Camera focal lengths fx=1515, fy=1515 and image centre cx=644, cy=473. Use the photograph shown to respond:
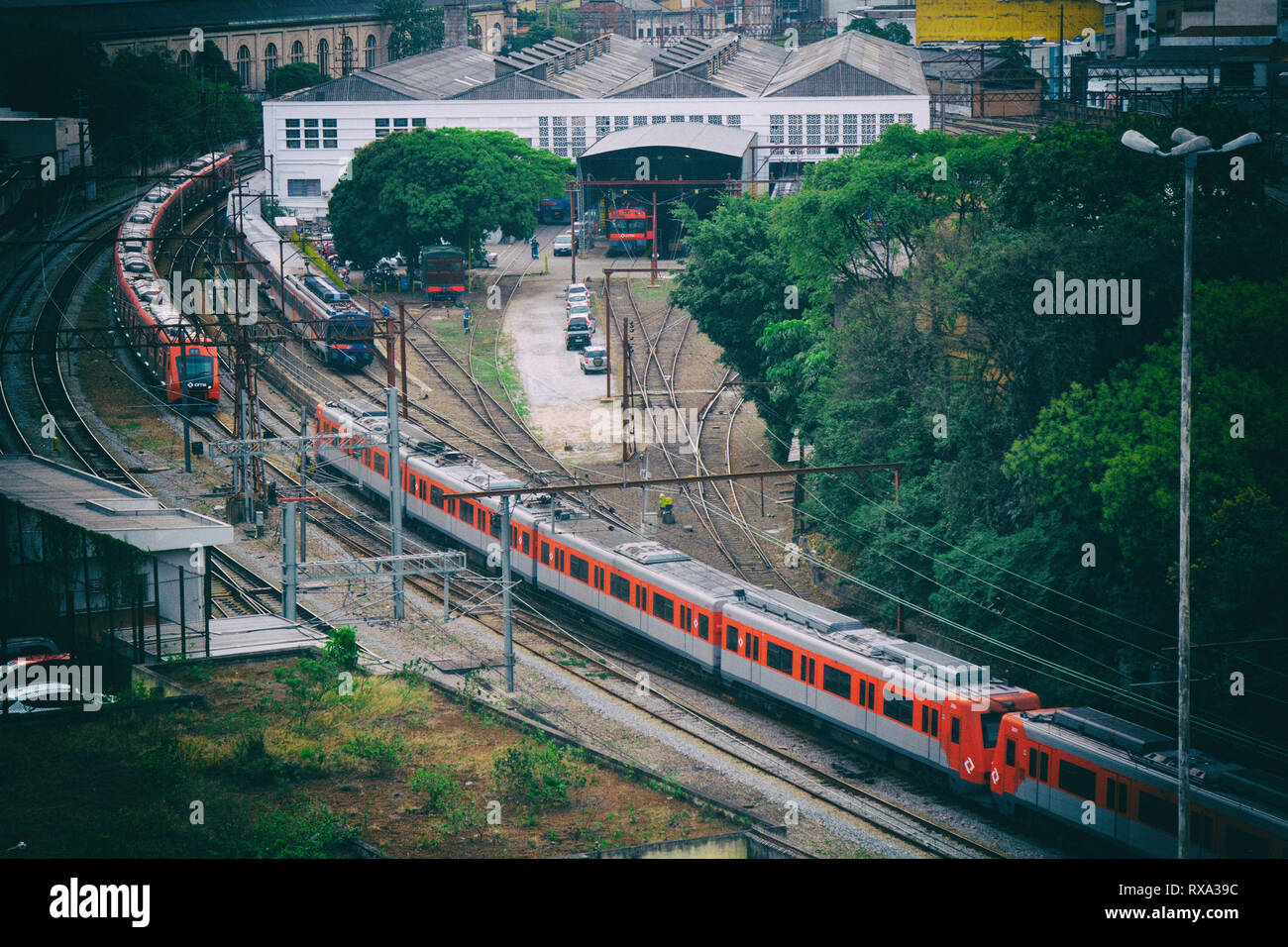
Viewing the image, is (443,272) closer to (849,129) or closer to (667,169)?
(667,169)

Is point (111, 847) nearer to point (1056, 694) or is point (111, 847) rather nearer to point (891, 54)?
point (1056, 694)

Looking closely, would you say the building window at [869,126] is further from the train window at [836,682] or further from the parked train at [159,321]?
the train window at [836,682]

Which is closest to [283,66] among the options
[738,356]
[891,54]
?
[891,54]

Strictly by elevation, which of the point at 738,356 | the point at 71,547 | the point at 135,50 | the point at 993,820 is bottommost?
the point at 993,820

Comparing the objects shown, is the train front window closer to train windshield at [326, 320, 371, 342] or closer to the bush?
the bush

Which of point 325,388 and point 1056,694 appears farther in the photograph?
point 325,388

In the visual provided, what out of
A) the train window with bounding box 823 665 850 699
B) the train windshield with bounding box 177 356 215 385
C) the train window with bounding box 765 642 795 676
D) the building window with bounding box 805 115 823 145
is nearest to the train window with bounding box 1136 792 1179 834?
the train window with bounding box 823 665 850 699

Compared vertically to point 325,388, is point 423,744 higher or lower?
lower

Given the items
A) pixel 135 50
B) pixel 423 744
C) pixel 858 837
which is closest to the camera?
pixel 858 837
